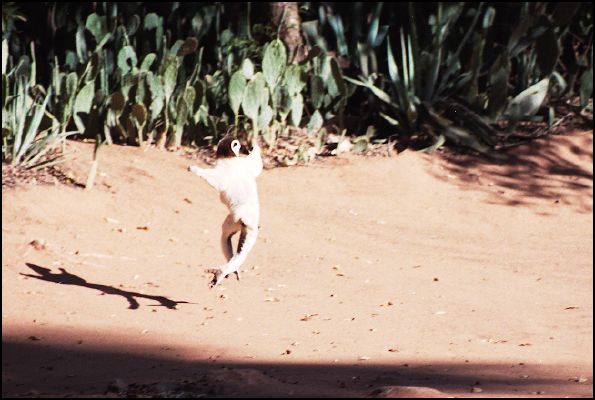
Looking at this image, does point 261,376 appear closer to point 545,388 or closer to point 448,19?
point 545,388

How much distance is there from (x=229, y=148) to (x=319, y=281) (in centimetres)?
201

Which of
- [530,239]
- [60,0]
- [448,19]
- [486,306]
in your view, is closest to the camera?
[486,306]

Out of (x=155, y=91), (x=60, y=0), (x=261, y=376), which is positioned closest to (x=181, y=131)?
(x=155, y=91)

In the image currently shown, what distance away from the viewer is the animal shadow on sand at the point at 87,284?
7586 millimetres

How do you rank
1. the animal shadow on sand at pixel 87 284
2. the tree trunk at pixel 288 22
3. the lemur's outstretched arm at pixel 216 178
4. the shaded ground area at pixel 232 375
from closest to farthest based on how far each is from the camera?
the shaded ground area at pixel 232 375
the lemur's outstretched arm at pixel 216 178
the animal shadow on sand at pixel 87 284
the tree trunk at pixel 288 22

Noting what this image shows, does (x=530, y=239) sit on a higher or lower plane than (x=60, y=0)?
lower

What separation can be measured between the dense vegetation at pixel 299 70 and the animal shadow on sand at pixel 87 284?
2.63m

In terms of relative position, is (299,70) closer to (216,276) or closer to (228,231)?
(228,231)

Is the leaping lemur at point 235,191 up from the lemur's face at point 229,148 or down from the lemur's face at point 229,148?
down

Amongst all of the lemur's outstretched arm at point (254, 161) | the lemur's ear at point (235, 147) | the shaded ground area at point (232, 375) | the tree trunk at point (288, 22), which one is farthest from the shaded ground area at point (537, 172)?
the shaded ground area at point (232, 375)

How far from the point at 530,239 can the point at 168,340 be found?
5109mm

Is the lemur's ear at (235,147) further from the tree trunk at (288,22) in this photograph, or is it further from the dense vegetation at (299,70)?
the tree trunk at (288,22)

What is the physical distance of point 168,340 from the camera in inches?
252

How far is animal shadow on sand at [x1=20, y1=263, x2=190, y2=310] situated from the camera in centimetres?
759
